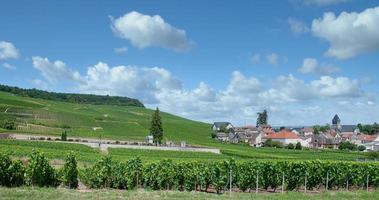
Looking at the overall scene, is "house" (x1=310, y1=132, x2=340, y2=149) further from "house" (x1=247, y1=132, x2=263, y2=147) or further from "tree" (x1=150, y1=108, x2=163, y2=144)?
"tree" (x1=150, y1=108, x2=163, y2=144)

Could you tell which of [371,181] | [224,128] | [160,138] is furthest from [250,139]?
[371,181]

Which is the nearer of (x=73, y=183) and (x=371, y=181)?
(x=73, y=183)

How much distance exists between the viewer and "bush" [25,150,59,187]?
27.0m

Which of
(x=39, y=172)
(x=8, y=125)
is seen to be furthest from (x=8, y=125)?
(x=39, y=172)

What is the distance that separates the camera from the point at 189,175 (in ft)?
100

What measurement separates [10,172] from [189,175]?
1115 centimetres

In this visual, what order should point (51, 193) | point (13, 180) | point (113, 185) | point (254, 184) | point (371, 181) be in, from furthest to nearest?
point (371, 181) → point (254, 184) → point (113, 185) → point (13, 180) → point (51, 193)

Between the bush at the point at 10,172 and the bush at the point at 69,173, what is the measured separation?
240 cm

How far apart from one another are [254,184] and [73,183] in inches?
509

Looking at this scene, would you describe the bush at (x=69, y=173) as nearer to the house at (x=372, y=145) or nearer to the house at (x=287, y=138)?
the house at (x=287, y=138)


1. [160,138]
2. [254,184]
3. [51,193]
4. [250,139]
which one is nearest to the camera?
[51,193]

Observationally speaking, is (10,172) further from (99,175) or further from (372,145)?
(372,145)

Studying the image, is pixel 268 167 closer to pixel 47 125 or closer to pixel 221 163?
pixel 221 163

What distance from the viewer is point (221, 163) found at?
31562mm
